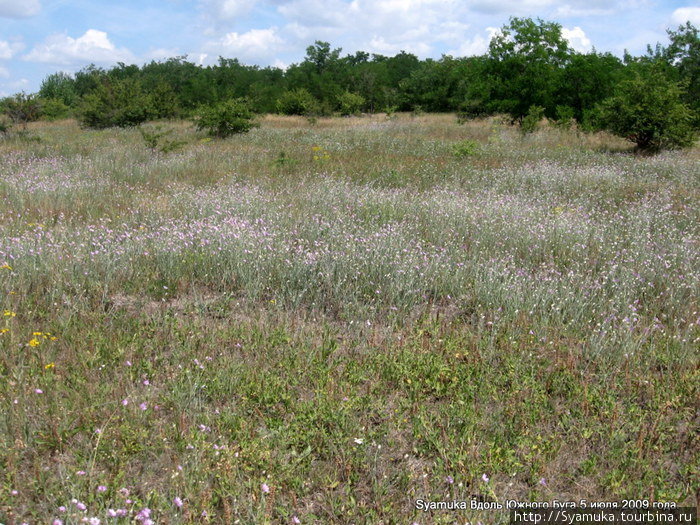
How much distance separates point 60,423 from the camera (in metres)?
2.68

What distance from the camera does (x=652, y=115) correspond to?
14250mm

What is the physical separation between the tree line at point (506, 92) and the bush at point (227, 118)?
2.09ft

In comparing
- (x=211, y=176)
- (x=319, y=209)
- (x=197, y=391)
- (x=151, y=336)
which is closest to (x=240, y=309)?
(x=151, y=336)

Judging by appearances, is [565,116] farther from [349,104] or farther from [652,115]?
[349,104]

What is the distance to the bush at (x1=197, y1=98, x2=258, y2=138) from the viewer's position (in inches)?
748

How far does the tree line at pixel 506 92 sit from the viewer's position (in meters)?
14.6

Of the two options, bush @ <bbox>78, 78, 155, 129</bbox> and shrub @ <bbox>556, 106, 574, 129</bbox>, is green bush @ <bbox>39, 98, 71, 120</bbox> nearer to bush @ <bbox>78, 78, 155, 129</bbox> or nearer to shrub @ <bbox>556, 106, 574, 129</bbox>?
bush @ <bbox>78, 78, 155, 129</bbox>

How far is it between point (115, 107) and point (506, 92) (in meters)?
20.3

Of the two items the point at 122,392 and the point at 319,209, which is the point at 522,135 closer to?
the point at 319,209

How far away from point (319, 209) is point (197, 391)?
4.57 metres

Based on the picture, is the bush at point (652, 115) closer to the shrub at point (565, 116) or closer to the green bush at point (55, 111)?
the shrub at point (565, 116)

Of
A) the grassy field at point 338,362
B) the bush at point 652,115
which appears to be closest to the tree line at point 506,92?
the bush at point 652,115

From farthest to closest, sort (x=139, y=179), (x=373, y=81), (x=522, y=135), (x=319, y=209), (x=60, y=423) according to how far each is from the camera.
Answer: (x=373, y=81) → (x=522, y=135) → (x=139, y=179) → (x=319, y=209) → (x=60, y=423)

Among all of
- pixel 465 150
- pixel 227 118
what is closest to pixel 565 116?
pixel 465 150
